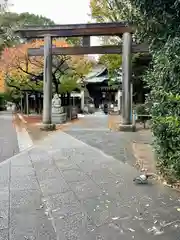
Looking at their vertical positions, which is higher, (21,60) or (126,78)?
(21,60)

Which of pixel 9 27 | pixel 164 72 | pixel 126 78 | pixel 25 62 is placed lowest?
pixel 164 72

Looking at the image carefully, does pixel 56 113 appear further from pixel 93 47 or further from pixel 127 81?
pixel 127 81

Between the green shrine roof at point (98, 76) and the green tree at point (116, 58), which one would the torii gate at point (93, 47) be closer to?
the green tree at point (116, 58)

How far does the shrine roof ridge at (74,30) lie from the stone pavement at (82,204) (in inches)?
340

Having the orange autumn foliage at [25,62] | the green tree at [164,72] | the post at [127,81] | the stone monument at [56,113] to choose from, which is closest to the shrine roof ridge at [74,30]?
→ the post at [127,81]

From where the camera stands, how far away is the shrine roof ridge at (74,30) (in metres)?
15.0

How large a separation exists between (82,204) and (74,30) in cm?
1163

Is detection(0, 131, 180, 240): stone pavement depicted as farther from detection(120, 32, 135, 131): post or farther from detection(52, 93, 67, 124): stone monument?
detection(52, 93, 67, 124): stone monument

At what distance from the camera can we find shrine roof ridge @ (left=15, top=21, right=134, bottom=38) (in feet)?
49.3

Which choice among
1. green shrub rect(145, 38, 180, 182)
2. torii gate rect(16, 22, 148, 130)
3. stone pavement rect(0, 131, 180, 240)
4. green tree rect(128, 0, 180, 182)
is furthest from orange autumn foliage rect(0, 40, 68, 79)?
green shrub rect(145, 38, 180, 182)

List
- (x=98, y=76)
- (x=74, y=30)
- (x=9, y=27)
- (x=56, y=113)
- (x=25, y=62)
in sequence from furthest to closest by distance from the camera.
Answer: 1. (x=98, y=76)
2. (x=25, y=62)
3. (x=56, y=113)
4. (x=9, y=27)
5. (x=74, y=30)

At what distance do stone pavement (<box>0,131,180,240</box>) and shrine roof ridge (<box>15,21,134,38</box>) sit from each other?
8624mm

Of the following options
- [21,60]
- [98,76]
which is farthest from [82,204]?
[98,76]

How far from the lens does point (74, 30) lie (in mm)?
15344
